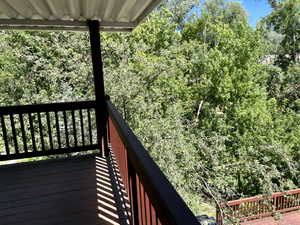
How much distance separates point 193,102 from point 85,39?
5.28 m

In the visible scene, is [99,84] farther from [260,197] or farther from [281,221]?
[281,221]

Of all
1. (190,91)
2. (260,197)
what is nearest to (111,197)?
(260,197)

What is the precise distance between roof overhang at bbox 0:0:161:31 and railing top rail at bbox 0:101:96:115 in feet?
3.42

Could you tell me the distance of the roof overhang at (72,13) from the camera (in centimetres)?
222

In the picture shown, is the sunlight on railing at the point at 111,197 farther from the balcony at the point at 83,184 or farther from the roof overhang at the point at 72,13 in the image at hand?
the roof overhang at the point at 72,13

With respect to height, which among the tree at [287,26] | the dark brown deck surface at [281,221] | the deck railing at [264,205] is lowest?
the dark brown deck surface at [281,221]

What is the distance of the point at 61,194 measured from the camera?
7.72 ft

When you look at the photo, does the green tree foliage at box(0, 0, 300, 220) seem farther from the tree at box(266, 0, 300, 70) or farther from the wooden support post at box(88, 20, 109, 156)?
the wooden support post at box(88, 20, 109, 156)

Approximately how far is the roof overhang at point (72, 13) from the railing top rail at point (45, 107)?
1042 mm

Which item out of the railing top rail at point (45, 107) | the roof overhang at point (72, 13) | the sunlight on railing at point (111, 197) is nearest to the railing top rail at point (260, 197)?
the sunlight on railing at point (111, 197)

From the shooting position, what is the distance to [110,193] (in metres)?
2.33

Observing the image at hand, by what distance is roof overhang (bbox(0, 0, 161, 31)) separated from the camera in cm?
222

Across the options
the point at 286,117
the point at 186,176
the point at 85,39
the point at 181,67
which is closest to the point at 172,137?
the point at 186,176

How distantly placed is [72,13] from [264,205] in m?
8.18
